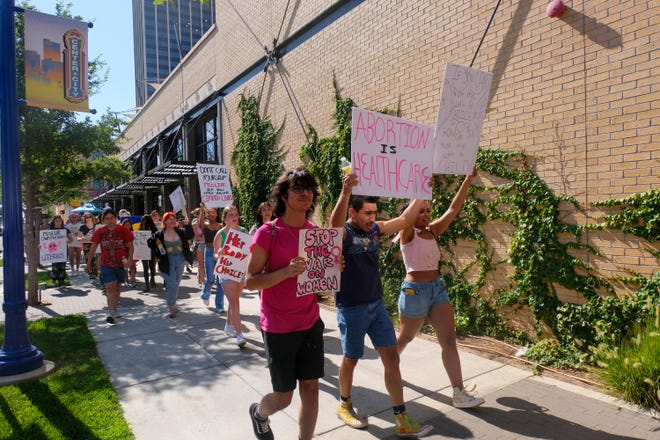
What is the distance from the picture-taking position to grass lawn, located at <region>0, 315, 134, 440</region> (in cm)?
340

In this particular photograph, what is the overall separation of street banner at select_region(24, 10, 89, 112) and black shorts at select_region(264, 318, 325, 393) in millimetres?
4258

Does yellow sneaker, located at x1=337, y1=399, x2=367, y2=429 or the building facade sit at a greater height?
the building facade

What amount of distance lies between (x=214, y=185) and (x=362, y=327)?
695cm

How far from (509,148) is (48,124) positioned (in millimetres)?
8043

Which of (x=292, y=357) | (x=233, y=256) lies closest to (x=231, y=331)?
(x=233, y=256)

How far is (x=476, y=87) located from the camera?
376 cm

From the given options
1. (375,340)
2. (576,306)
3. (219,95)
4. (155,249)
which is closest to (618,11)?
(576,306)

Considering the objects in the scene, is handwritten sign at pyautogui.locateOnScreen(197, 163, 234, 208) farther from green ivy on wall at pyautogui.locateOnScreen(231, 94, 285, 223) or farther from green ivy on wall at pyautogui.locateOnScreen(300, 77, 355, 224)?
green ivy on wall at pyautogui.locateOnScreen(300, 77, 355, 224)

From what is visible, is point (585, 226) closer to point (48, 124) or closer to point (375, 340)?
point (375, 340)

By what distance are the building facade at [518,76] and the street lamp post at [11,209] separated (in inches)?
206

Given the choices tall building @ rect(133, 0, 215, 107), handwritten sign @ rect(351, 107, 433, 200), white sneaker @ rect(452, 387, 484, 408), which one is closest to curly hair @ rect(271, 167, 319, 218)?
handwritten sign @ rect(351, 107, 433, 200)

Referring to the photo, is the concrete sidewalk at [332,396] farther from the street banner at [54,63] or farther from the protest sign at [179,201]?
the protest sign at [179,201]

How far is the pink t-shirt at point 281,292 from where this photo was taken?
2.72 m

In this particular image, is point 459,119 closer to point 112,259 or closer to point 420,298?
point 420,298
